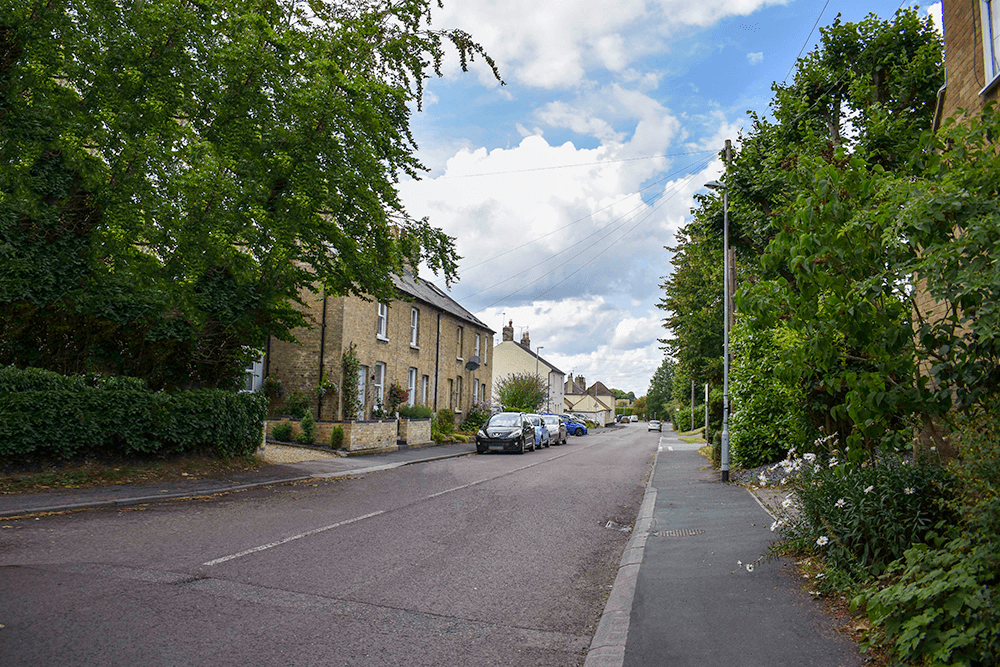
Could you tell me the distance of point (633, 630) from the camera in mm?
4883

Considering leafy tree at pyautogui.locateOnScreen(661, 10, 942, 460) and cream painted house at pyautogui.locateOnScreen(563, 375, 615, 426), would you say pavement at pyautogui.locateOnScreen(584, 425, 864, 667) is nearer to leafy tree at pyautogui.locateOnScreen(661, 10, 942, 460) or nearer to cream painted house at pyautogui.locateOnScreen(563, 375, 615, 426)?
leafy tree at pyautogui.locateOnScreen(661, 10, 942, 460)

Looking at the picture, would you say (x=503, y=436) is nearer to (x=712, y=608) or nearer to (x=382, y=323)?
(x=382, y=323)

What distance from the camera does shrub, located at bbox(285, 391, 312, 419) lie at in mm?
23377

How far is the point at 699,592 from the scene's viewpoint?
5.82 meters

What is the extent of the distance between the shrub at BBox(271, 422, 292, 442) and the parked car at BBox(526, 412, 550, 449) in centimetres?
1212

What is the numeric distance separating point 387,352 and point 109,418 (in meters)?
16.2

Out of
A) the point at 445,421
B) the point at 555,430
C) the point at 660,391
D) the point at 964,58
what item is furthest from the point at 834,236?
the point at 660,391

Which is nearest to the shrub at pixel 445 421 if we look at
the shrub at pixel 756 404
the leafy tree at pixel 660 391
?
the shrub at pixel 756 404

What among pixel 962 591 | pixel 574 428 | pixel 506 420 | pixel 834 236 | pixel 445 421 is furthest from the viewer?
pixel 574 428

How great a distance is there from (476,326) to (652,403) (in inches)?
3766

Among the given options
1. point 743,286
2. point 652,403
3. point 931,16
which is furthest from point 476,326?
point 652,403

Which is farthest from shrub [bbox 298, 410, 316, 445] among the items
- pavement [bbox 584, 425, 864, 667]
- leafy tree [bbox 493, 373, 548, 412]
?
leafy tree [bbox 493, 373, 548, 412]

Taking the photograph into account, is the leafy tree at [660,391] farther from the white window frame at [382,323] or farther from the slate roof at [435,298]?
the white window frame at [382,323]

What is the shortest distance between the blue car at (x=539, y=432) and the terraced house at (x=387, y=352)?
510 centimetres
